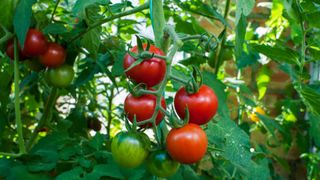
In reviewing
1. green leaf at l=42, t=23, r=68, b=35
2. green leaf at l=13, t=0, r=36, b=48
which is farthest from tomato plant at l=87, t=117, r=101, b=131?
green leaf at l=13, t=0, r=36, b=48

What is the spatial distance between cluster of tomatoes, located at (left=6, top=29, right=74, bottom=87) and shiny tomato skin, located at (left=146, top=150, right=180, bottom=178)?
0.42 m

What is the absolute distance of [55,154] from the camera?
2.74ft

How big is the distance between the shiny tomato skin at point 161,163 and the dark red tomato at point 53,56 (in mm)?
419

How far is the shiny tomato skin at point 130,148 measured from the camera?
59cm

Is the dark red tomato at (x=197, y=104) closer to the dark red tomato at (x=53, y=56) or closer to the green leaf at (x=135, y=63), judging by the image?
the green leaf at (x=135, y=63)

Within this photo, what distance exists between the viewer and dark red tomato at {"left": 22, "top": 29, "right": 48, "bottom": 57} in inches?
35.8

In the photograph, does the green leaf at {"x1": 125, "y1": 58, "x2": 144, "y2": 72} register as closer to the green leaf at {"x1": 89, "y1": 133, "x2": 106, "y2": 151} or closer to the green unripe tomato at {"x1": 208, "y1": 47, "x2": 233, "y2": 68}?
the green leaf at {"x1": 89, "y1": 133, "x2": 106, "y2": 151}

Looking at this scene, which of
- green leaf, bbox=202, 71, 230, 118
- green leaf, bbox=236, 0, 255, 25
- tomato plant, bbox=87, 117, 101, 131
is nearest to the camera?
green leaf, bbox=236, 0, 255, 25

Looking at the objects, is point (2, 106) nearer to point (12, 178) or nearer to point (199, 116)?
point (12, 178)

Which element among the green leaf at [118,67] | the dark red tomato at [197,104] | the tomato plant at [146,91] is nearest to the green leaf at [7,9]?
the tomato plant at [146,91]

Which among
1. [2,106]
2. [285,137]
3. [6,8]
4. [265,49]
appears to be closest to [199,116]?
[265,49]

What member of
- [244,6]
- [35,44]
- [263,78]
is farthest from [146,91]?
[263,78]

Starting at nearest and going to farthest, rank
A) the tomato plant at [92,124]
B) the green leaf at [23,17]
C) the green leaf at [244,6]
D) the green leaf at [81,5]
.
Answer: the green leaf at [244,6], the green leaf at [81,5], the green leaf at [23,17], the tomato plant at [92,124]

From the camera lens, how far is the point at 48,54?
94 centimetres
